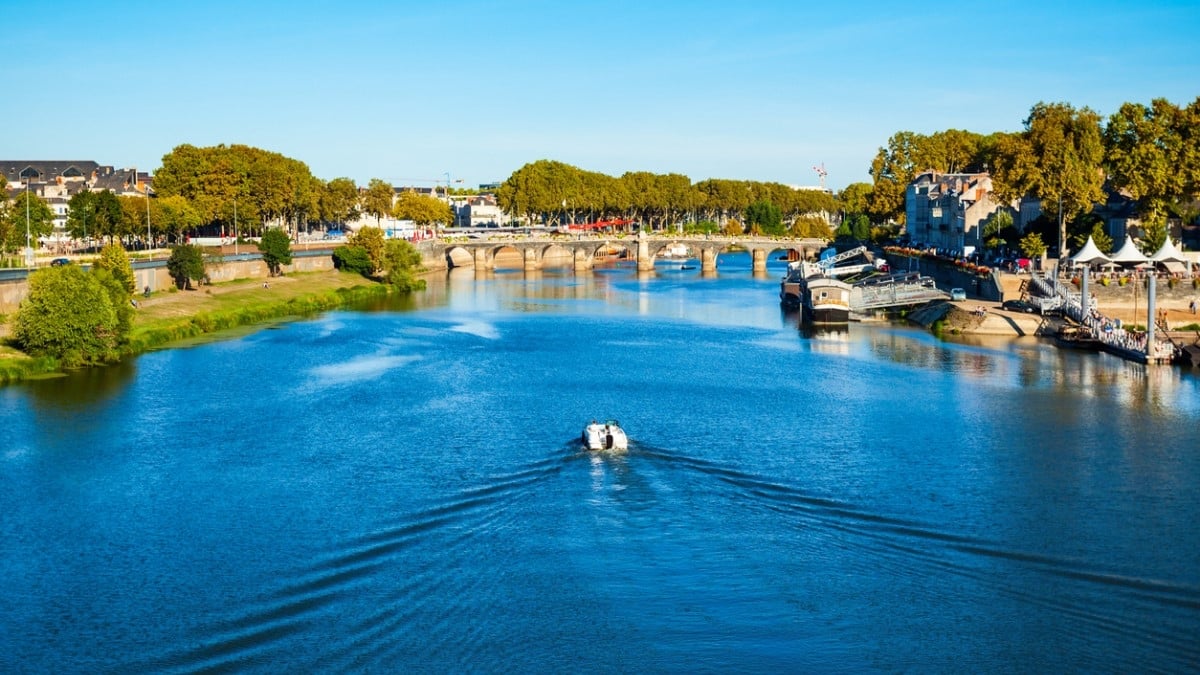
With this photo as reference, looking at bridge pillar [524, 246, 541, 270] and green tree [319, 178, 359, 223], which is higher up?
green tree [319, 178, 359, 223]

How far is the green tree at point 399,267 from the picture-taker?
289 ft

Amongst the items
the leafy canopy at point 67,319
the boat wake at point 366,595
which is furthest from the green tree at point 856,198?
the boat wake at point 366,595

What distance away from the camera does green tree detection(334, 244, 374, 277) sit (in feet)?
297

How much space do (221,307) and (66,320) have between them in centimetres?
1984

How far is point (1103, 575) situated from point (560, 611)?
9.72 m

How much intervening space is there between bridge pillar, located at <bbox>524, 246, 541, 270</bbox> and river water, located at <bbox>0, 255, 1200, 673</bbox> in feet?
Result: 246

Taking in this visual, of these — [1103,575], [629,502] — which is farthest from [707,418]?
[1103,575]

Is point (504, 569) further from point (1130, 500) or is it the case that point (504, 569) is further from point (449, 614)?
point (1130, 500)

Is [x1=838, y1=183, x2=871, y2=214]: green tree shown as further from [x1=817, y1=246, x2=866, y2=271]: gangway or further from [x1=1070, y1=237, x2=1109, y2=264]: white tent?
[x1=1070, y1=237, x2=1109, y2=264]: white tent

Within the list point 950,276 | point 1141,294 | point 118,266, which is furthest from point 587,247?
point 1141,294

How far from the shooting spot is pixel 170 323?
189 ft

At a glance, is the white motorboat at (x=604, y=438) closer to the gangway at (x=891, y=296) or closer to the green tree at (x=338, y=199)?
the gangway at (x=891, y=296)

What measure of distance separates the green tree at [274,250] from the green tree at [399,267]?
854 centimetres

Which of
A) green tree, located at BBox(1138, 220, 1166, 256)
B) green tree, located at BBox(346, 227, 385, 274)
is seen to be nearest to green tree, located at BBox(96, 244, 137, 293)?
green tree, located at BBox(346, 227, 385, 274)
